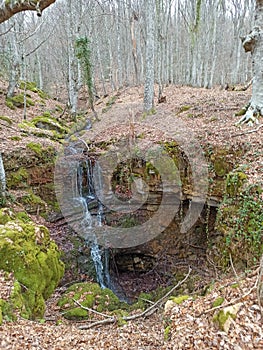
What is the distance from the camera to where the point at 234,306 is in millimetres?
2576

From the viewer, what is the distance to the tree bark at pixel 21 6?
3018 mm

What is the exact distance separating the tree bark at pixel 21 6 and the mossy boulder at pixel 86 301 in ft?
16.2

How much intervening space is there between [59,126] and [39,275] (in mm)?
10155

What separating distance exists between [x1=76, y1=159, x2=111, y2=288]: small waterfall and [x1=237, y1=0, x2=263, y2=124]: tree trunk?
525 cm

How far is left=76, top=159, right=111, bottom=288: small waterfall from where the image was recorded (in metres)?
8.00

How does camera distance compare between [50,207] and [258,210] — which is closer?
[258,210]

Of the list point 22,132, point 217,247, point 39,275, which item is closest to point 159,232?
point 217,247

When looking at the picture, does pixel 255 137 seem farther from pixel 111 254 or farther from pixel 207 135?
pixel 111 254

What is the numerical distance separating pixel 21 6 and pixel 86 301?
5.26 m

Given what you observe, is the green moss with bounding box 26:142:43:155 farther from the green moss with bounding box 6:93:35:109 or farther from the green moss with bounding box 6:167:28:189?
the green moss with bounding box 6:93:35:109

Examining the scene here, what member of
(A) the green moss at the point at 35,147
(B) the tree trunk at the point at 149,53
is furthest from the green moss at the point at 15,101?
(B) the tree trunk at the point at 149,53

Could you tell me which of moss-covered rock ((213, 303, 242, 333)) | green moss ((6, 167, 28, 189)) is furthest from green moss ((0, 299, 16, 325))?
green moss ((6, 167, 28, 189))

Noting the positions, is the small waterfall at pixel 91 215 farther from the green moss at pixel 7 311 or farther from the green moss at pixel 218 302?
the green moss at pixel 218 302

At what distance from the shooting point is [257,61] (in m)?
6.86
